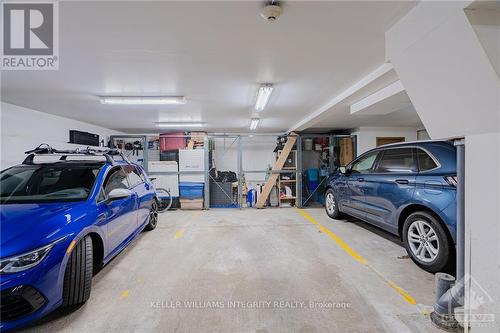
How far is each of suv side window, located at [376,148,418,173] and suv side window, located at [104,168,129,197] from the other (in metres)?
4.18

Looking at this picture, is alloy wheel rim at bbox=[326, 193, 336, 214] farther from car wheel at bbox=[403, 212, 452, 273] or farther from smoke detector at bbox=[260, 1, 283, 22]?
smoke detector at bbox=[260, 1, 283, 22]

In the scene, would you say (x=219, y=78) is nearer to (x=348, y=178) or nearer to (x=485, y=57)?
(x=485, y=57)

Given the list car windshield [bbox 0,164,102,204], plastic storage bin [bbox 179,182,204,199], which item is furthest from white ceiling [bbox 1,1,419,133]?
plastic storage bin [bbox 179,182,204,199]

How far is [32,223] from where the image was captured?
1729mm

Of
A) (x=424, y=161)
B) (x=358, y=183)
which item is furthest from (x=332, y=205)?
(x=424, y=161)

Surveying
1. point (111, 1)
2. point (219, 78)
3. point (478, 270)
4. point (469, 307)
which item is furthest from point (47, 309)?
point (478, 270)

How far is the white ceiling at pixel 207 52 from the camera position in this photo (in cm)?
166

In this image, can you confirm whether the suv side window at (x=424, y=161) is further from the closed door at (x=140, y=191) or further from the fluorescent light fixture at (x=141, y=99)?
the closed door at (x=140, y=191)

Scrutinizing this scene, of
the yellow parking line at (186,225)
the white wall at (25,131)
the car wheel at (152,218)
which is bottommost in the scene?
the yellow parking line at (186,225)

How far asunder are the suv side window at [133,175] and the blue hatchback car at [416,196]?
4.16 m

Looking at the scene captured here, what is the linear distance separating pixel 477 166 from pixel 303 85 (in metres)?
2.25

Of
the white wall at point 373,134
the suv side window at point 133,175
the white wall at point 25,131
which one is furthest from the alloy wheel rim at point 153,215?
the white wall at point 373,134

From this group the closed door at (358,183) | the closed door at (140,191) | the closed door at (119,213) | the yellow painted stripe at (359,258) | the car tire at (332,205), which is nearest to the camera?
the yellow painted stripe at (359,258)

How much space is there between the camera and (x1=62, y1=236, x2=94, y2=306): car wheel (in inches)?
72.2
